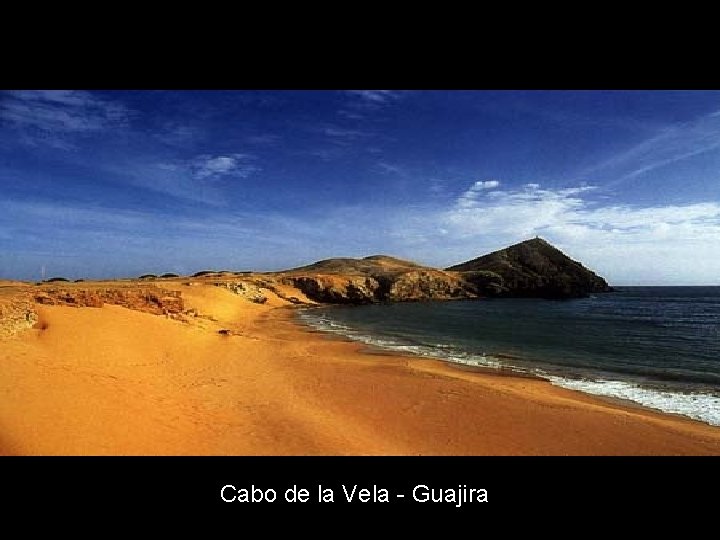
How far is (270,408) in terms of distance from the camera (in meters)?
10.9

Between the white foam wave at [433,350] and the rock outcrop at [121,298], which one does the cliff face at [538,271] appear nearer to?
the white foam wave at [433,350]

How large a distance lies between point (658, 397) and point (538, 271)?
9796cm

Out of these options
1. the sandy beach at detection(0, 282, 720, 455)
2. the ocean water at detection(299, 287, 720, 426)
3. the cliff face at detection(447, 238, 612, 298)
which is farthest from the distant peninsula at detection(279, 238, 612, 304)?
the sandy beach at detection(0, 282, 720, 455)

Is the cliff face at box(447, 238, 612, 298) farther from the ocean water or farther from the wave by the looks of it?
the wave

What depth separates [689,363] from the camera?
19.9 meters

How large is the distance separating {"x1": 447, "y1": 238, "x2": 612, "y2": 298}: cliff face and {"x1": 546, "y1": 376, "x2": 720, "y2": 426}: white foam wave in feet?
271

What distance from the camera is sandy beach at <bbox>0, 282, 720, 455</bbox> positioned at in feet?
26.2

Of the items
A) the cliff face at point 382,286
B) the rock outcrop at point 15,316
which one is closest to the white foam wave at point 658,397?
the rock outcrop at point 15,316

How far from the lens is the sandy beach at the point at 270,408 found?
800 centimetres

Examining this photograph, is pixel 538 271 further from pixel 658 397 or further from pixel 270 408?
pixel 270 408

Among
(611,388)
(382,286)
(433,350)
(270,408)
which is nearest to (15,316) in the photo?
(270,408)

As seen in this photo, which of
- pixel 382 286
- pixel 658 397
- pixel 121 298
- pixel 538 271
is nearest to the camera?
pixel 658 397

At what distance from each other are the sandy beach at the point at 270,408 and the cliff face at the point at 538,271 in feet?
285
